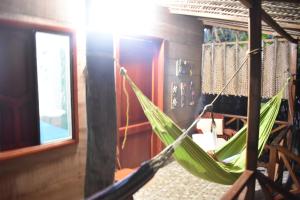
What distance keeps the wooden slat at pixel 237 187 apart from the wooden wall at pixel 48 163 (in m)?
1.57

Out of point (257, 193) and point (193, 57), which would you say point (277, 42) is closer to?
point (193, 57)

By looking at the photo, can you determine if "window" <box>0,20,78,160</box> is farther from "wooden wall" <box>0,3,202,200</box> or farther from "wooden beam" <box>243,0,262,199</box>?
"wooden beam" <box>243,0,262,199</box>

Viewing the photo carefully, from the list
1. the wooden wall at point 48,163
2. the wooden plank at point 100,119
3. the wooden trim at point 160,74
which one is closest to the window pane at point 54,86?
the wooden wall at point 48,163

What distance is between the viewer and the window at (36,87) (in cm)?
211

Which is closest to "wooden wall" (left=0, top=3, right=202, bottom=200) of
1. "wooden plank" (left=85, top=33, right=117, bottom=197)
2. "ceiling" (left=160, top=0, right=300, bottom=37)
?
"ceiling" (left=160, top=0, right=300, bottom=37)

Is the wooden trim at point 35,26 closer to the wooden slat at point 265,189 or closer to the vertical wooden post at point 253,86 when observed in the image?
the vertical wooden post at point 253,86

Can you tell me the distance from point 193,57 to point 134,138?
1656 millimetres

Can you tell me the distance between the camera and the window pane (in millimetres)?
2332

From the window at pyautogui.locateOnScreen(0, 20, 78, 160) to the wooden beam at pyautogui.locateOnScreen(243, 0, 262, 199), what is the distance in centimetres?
153

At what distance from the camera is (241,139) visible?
8.84 feet

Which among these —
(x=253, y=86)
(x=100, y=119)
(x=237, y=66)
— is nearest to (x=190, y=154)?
(x=253, y=86)

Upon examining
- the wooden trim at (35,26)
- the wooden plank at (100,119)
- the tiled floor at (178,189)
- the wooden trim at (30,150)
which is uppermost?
the wooden trim at (35,26)

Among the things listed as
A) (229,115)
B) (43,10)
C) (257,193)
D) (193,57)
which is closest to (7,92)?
(43,10)

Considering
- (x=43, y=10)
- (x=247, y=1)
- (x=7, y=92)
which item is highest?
(x=43, y=10)
